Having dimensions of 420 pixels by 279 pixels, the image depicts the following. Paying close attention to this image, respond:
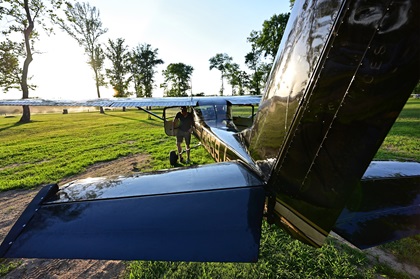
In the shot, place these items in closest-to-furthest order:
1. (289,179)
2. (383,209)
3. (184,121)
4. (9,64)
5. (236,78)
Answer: (289,179) → (383,209) → (184,121) → (9,64) → (236,78)

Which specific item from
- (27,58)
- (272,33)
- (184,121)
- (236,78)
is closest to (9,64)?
(27,58)

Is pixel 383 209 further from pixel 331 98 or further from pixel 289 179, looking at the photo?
pixel 331 98

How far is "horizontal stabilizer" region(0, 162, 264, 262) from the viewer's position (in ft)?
4.28

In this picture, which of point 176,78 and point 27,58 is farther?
point 176,78

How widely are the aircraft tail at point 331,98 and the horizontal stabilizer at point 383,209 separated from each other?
747mm

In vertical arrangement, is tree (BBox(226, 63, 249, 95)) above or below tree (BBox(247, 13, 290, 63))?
below

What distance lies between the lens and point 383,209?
7.37 ft

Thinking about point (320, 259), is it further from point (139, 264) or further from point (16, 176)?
point (16, 176)

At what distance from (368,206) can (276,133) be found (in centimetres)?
148

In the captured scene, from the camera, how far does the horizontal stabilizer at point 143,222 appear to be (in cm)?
130

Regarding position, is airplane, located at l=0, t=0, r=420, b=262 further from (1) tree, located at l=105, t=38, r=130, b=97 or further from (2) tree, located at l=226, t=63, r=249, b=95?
(2) tree, located at l=226, t=63, r=249, b=95

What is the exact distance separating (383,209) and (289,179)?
1427mm

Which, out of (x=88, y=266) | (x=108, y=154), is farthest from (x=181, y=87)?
(x=88, y=266)

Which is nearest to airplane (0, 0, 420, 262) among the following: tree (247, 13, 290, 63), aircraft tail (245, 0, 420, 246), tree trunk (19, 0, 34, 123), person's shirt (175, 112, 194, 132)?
aircraft tail (245, 0, 420, 246)
